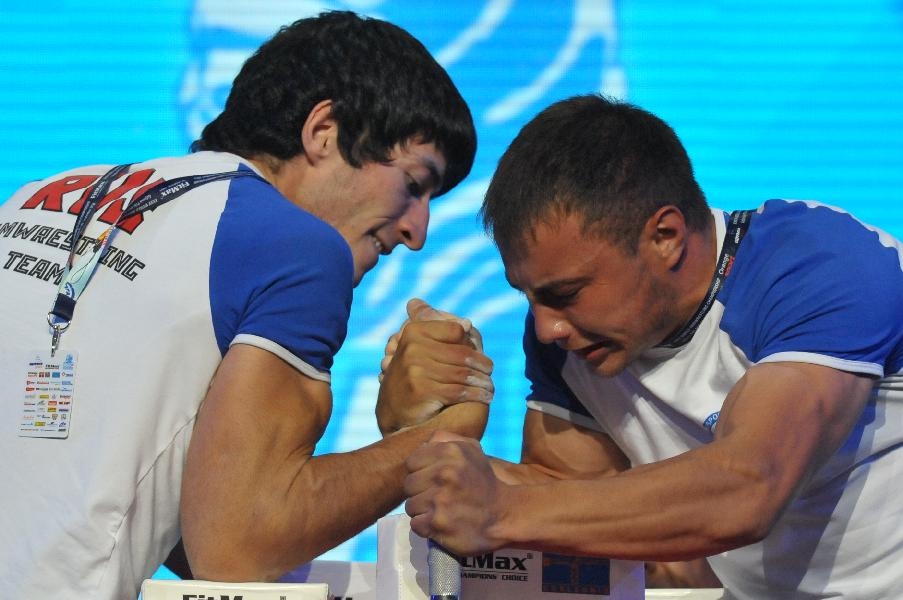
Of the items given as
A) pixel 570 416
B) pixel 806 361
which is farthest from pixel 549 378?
pixel 806 361

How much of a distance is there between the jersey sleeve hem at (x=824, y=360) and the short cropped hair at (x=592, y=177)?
0.26 meters

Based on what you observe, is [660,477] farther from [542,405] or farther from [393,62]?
[393,62]

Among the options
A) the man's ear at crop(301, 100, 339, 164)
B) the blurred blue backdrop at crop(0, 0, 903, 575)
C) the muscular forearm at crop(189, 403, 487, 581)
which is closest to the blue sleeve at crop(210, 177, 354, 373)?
the muscular forearm at crop(189, 403, 487, 581)

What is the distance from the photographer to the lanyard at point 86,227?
1.38 meters

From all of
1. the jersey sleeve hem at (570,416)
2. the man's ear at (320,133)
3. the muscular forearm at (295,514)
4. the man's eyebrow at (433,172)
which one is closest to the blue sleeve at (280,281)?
the muscular forearm at (295,514)

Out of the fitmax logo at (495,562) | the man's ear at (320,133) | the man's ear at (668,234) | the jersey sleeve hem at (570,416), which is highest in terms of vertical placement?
the man's ear at (320,133)

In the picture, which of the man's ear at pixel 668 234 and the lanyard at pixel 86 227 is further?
the man's ear at pixel 668 234

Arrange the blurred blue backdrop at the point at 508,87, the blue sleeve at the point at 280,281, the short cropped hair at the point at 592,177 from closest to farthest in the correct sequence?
the blue sleeve at the point at 280,281, the short cropped hair at the point at 592,177, the blurred blue backdrop at the point at 508,87

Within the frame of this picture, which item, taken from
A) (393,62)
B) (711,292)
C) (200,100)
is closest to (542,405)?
(711,292)

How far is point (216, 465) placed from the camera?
131 centimetres

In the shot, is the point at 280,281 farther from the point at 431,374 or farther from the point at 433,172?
the point at 433,172

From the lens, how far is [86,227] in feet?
4.77

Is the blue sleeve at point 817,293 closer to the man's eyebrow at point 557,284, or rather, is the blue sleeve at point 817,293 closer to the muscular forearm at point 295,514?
the man's eyebrow at point 557,284

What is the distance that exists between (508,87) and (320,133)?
1.78 m
